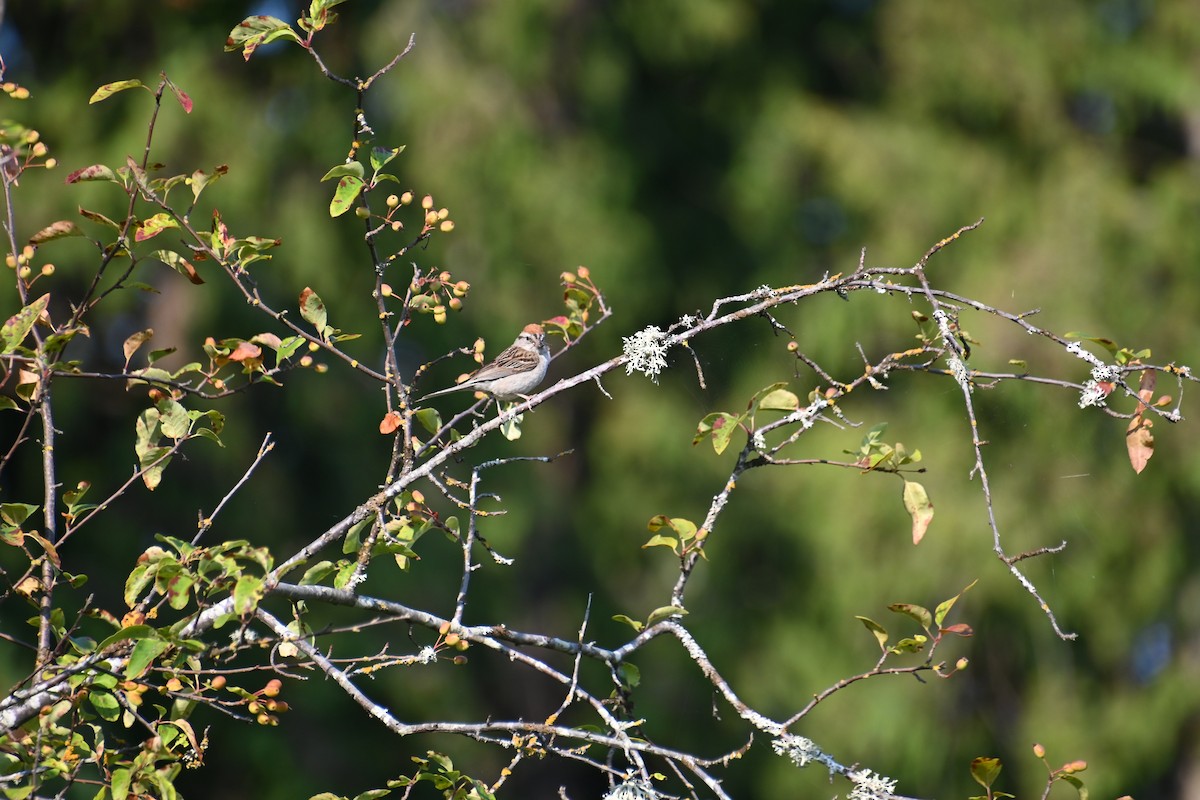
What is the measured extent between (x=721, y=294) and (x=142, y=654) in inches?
301

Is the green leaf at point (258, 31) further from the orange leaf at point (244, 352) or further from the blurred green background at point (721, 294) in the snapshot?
the blurred green background at point (721, 294)

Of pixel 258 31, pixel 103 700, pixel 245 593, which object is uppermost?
pixel 258 31

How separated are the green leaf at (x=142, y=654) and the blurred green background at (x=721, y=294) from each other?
532 centimetres

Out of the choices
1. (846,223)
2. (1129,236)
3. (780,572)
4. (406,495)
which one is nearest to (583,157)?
(846,223)

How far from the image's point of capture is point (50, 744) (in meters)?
2.26

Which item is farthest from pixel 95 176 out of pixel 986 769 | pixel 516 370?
pixel 516 370

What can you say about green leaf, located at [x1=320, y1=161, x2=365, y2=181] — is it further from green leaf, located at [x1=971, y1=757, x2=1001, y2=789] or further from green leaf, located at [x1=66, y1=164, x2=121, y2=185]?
green leaf, located at [x1=971, y1=757, x2=1001, y2=789]

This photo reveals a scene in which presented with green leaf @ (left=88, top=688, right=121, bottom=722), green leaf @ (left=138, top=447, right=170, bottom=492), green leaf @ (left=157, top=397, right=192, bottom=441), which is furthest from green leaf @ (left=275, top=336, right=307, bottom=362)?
green leaf @ (left=88, top=688, right=121, bottom=722)

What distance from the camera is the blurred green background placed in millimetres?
7574

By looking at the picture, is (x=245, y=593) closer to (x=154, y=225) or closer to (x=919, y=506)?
(x=154, y=225)

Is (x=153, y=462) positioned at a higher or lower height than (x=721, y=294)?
higher

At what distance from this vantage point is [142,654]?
2.01 m

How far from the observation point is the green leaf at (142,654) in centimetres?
200

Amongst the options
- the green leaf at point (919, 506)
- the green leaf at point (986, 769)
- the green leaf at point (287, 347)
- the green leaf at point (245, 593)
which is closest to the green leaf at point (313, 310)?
the green leaf at point (287, 347)
